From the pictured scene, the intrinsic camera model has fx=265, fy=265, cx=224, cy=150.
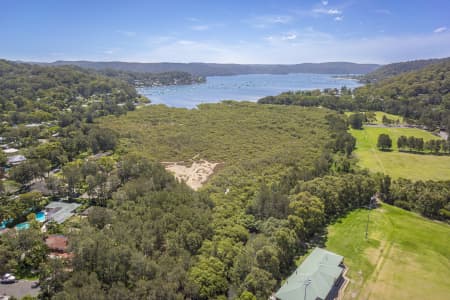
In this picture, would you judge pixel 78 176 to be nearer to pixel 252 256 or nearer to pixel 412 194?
pixel 252 256

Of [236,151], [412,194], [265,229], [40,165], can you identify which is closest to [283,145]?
[236,151]

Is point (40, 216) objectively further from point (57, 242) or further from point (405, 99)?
point (405, 99)

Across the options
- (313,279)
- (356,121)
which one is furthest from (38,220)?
(356,121)

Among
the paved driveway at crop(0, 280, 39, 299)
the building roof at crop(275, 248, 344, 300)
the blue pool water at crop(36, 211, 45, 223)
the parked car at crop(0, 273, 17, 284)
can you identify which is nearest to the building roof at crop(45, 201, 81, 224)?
the blue pool water at crop(36, 211, 45, 223)

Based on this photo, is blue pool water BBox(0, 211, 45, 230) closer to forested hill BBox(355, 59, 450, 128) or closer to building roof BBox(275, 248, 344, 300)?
building roof BBox(275, 248, 344, 300)

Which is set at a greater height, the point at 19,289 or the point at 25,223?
the point at 25,223

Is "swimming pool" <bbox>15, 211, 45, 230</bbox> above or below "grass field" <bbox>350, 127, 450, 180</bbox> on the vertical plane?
below
